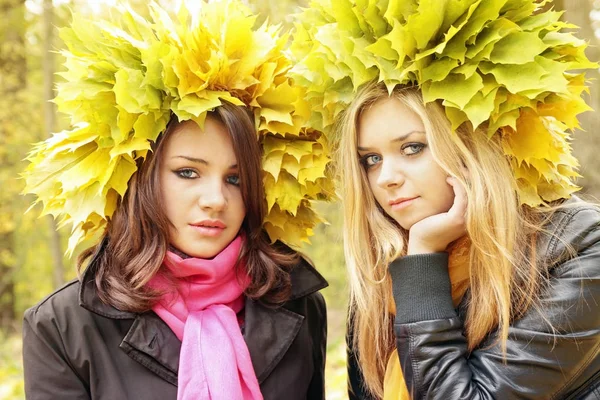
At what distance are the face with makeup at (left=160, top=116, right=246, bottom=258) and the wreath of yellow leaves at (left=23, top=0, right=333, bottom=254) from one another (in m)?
0.10

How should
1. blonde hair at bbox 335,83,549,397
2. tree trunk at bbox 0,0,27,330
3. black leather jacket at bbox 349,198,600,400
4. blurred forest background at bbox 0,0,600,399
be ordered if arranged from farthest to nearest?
tree trunk at bbox 0,0,27,330, blurred forest background at bbox 0,0,600,399, blonde hair at bbox 335,83,549,397, black leather jacket at bbox 349,198,600,400

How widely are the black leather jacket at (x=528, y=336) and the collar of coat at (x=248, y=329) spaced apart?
600mm

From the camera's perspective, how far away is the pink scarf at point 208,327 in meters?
2.41

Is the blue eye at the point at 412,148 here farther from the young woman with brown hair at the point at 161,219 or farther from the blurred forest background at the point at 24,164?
the blurred forest background at the point at 24,164

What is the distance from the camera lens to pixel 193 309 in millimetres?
2600

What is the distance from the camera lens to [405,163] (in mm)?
2305

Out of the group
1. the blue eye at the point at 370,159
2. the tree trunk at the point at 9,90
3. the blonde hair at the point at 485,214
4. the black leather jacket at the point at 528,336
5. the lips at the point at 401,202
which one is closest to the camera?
the black leather jacket at the point at 528,336

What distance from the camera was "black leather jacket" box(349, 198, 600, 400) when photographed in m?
2.07

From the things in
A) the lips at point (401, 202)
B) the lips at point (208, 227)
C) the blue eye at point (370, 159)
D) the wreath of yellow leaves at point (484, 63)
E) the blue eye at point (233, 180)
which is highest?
the wreath of yellow leaves at point (484, 63)

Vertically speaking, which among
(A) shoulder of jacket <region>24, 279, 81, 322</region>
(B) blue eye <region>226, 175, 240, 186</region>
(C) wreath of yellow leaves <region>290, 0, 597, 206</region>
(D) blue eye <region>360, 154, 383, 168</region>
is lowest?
(A) shoulder of jacket <region>24, 279, 81, 322</region>

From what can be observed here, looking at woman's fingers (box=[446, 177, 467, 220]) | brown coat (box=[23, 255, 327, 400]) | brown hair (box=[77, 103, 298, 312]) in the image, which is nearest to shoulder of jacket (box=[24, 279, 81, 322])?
brown coat (box=[23, 255, 327, 400])

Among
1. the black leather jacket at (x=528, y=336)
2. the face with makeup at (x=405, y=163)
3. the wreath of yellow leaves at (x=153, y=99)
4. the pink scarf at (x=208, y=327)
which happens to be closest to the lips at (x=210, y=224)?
the pink scarf at (x=208, y=327)

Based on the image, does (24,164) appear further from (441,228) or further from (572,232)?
(572,232)

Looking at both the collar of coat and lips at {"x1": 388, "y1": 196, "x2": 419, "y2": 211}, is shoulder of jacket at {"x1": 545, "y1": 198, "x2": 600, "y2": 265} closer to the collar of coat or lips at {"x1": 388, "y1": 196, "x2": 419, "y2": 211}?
lips at {"x1": 388, "y1": 196, "x2": 419, "y2": 211}
